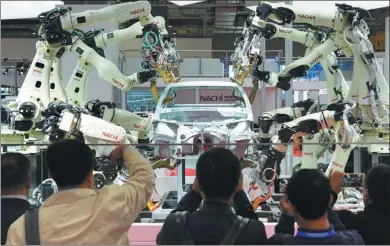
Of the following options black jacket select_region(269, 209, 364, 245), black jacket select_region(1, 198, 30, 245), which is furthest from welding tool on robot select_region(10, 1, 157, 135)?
black jacket select_region(269, 209, 364, 245)

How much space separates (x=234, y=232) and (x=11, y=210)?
3.49 feet

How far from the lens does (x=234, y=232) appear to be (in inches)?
75.5

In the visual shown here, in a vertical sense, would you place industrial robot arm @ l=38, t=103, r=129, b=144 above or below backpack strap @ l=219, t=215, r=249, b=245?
above

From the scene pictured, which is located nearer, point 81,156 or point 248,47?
point 81,156

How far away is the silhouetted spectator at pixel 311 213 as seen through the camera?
1.92 metres

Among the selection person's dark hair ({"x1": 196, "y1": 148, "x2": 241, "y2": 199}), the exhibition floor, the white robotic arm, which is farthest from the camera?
the white robotic arm

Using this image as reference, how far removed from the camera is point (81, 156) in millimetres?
2139

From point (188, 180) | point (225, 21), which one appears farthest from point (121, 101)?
point (188, 180)

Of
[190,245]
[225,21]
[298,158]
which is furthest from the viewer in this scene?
Result: [225,21]

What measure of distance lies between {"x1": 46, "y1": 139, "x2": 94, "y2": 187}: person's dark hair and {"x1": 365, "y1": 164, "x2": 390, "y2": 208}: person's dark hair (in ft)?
4.17

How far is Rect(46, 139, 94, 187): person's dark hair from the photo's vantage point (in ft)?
6.95

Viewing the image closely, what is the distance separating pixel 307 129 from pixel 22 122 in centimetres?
305

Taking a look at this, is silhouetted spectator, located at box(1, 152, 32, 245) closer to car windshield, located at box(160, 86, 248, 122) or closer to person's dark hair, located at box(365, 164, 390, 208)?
person's dark hair, located at box(365, 164, 390, 208)

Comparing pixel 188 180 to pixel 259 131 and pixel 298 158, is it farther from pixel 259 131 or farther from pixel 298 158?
pixel 259 131
